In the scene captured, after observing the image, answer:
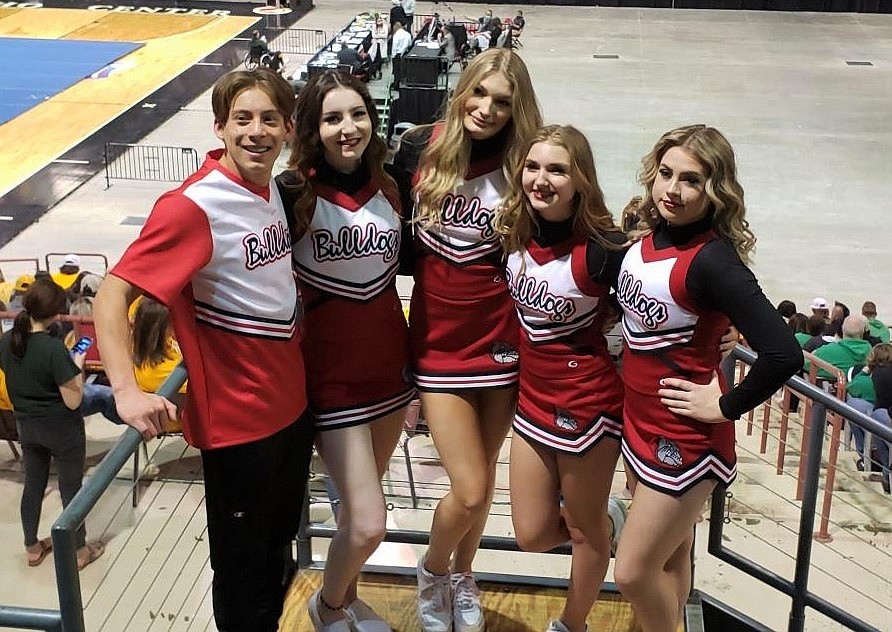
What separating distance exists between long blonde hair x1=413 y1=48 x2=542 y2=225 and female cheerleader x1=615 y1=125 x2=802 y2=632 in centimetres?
34

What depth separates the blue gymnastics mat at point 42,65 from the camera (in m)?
17.6

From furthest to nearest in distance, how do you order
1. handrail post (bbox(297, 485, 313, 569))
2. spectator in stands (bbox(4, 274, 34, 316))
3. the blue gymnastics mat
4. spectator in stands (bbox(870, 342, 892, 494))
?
1. the blue gymnastics mat
2. spectator in stands (bbox(4, 274, 34, 316))
3. spectator in stands (bbox(870, 342, 892, 494))
4. handrail post (bbox(297, 485, 313, 569))

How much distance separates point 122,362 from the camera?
242 centimetres

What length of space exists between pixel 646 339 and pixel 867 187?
12519mm

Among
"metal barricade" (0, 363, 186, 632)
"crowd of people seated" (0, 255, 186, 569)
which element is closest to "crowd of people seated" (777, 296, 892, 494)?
"crowd of people seated" (0, 255, 186, 569)

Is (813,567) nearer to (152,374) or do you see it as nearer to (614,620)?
(614,620)

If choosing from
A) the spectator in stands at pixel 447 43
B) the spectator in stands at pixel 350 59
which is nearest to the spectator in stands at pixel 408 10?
the spectator in stands at pixel 447 43

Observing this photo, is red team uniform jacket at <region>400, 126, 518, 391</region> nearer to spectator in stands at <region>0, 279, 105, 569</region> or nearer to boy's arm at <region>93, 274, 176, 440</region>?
boy's arm at <region>93, 274, 176, 440</region>

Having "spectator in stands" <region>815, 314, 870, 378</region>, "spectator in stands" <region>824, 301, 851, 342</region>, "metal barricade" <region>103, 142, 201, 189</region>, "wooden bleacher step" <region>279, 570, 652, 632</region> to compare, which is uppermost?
"wooden bleacher step" <region>279, 570, 652, 632</region>

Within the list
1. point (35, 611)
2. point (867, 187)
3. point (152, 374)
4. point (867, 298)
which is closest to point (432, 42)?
Answer: point (867, 187)

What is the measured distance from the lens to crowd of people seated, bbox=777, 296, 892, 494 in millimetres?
6707

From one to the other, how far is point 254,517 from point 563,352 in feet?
3.00

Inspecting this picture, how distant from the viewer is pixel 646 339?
280 centimetres

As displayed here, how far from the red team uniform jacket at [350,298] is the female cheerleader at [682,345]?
65 centimetres
